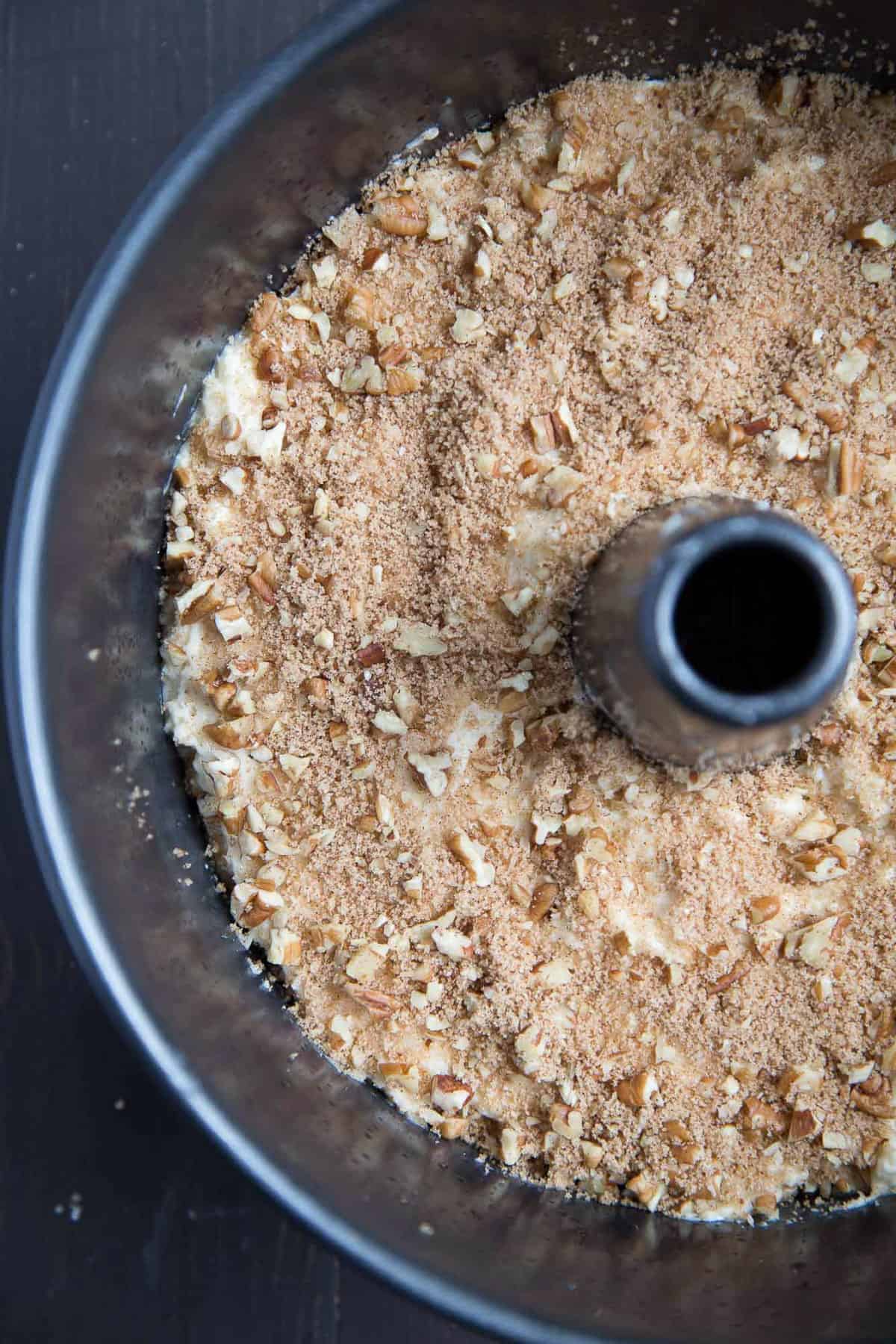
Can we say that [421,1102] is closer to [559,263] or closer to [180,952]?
[180,952]

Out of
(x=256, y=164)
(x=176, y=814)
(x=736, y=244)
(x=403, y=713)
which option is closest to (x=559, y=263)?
(x=736, y=244)

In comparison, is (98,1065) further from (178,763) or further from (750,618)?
(750,618)

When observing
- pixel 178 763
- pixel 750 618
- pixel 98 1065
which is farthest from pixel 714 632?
pixel 98 1065

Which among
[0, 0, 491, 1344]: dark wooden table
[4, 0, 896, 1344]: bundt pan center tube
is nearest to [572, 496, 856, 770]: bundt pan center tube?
[4, 0, 896, 1344]: bundt pan center tube

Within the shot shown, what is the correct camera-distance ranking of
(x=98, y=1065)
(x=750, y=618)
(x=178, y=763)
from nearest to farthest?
(x=750, y=618) < (x=178, y=763) < (x=98, y=1065)

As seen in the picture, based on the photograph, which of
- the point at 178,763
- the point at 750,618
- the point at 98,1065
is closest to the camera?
the point at 750,618

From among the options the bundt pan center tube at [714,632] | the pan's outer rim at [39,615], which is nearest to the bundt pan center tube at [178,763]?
the pan's outer rim at [39,615]

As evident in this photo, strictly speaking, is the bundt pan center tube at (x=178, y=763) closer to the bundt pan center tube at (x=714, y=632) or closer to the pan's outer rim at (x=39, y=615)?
the pan's outer rim at (x=39, y=615)

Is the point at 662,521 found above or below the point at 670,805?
above
